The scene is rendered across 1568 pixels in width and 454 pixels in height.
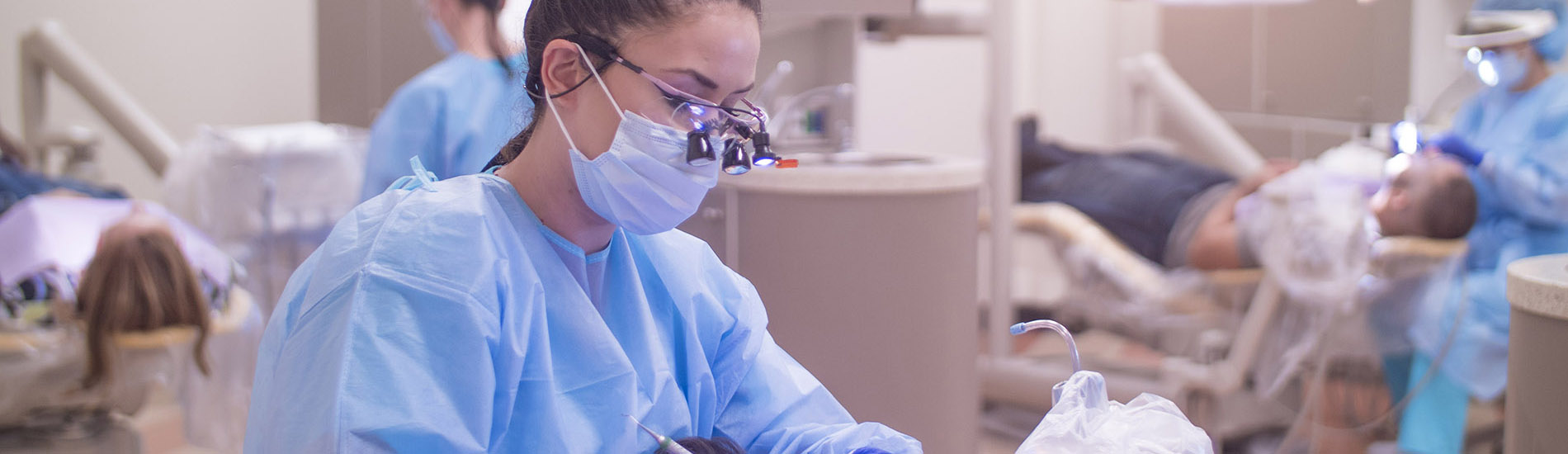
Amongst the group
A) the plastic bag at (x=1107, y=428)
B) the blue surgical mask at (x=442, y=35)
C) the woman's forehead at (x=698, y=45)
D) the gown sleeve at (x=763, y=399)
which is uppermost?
the blue surgical mask at (x=442, y=35)

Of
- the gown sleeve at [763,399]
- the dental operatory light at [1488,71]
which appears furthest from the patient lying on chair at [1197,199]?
the gown sleeve at [763,399]

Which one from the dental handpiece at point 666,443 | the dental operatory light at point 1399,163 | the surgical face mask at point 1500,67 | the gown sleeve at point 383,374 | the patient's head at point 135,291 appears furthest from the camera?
the surgical face mask at point 1500,67

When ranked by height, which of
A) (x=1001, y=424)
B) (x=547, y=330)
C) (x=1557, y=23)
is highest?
(x=1557, y=23)

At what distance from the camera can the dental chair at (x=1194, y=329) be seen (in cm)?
275

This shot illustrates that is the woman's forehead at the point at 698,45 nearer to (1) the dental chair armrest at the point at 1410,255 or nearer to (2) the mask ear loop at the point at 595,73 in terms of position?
(2) the mask ear loop at the point at 595,73

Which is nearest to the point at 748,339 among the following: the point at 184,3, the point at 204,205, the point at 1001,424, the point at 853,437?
the point at 853,437

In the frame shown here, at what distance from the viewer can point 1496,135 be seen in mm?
2910

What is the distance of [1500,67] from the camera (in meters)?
2.87

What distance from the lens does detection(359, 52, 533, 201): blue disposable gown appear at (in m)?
2.11

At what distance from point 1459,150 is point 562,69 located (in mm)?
2404

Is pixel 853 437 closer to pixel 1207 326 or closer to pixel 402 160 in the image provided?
pixel 402 160

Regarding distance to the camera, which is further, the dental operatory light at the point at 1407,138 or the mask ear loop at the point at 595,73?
the dental operatory light at the point at 1407,138

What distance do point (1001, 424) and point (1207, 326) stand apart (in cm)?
60

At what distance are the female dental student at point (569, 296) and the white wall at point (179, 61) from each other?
274 cm
